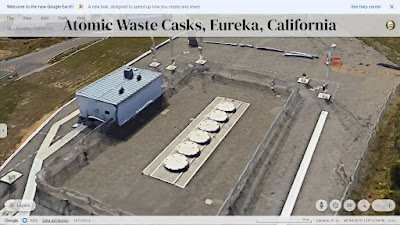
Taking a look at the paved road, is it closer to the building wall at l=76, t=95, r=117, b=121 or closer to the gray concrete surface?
the gray concrete surface

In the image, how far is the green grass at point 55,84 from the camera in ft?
176

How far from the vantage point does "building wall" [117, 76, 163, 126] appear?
1789 inches

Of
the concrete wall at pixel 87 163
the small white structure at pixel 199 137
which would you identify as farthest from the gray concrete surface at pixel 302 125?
the small white structure at pixel 199 137

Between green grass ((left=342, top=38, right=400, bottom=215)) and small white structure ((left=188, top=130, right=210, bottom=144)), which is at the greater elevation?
small white structure ((left=188, top=130, right=210, bottom=144))

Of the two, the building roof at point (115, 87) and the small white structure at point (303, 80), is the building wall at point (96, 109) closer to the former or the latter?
the building roof at point (115, 87)

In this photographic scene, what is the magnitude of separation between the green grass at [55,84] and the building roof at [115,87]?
12565 millimetres

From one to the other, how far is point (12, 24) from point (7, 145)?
86585 mm

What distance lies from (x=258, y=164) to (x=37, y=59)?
6285 cm

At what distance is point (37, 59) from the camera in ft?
267

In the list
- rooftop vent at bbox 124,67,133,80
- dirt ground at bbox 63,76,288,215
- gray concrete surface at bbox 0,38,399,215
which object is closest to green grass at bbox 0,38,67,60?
gray concrete surface at bbox 0,38,399,215

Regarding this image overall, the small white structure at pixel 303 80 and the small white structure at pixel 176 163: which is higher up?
the small white structure at pixel 303 80

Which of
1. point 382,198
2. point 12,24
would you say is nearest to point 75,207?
point 382,198

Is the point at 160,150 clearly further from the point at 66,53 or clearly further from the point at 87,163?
the point at 66,53

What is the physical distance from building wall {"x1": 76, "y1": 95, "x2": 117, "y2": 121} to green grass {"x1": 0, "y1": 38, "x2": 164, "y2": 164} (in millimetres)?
10694
